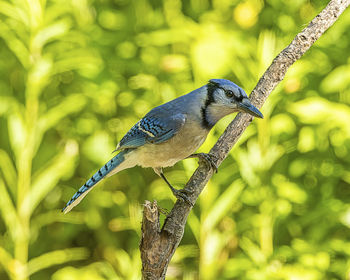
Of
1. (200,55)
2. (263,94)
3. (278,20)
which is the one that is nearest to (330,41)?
(278,20)

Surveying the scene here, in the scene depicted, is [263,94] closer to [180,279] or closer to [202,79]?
[202,79]

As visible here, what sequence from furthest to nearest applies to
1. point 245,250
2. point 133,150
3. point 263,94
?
point 245,250 → point 133,150 → point 263,94

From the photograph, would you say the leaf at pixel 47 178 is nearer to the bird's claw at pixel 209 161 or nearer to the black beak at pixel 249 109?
the bird's claw at pixel 209 161

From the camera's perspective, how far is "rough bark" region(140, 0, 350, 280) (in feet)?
5.11

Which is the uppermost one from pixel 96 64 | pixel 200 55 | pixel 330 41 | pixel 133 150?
pixel 330 41

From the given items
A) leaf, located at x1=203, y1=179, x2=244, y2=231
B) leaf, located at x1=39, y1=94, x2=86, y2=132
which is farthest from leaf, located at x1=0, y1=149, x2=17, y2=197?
leaf, located at x1=203, y1=179, x2=244, y2=231

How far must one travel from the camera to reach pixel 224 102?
1965 mm

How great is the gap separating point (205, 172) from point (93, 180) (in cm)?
42

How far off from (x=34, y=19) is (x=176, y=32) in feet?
2.03

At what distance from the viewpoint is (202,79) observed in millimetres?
2439

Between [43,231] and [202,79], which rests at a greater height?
[202,79]

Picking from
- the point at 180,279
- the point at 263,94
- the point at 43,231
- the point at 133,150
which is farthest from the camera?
the point at 43,231

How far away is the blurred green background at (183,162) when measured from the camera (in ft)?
7.79

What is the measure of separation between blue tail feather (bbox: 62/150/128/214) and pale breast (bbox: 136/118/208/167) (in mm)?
95
